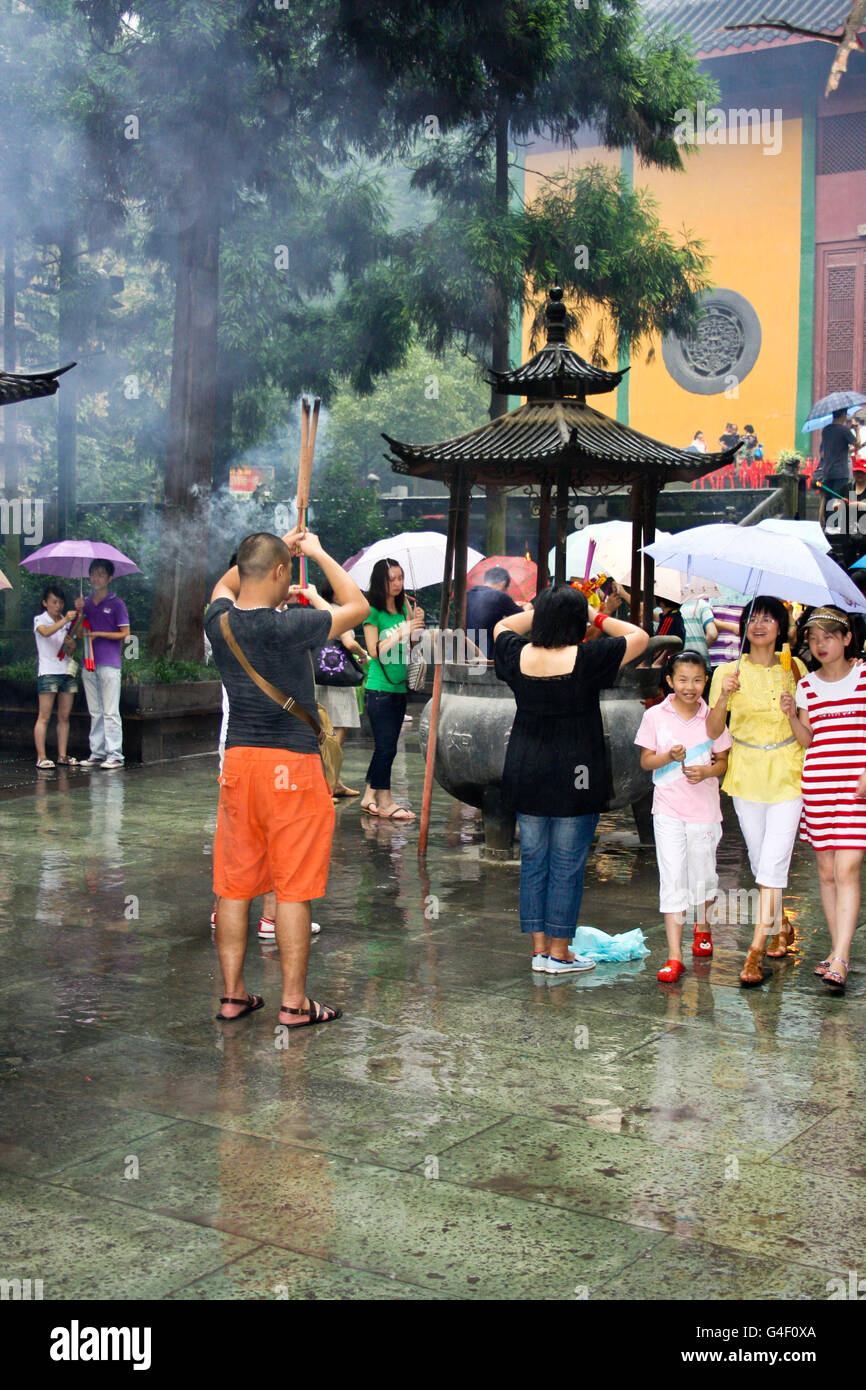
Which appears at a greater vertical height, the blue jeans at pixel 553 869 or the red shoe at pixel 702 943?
the blue jeans at pixel 553 869

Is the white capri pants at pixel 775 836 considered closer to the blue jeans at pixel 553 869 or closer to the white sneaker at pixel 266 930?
the blue jeans at pixel 553 869

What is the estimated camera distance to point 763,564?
6277 millimetres

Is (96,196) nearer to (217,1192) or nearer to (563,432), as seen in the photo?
(563,432)

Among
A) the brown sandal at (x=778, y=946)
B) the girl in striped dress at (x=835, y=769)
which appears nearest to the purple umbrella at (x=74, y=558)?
the brown sandal at (x=778, y=946)

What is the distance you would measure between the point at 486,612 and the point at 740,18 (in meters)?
15.9

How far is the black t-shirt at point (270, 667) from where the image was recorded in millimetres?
5195

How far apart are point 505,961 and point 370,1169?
2366mm

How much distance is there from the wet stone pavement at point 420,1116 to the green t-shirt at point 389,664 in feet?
7.72

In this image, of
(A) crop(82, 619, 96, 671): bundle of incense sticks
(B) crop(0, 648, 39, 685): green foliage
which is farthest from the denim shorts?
(B) crop(0, 648, 39, 685): green foliage

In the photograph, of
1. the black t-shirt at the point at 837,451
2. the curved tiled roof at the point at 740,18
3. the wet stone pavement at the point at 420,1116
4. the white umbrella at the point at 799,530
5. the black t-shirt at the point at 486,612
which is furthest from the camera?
A: the curved tiled roof at the point at 740,18

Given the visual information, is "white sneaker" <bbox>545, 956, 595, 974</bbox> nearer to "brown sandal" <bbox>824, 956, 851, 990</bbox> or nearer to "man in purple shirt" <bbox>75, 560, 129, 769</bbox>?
"brown sandal" <bbox>824, 956, 851, 990</bbox>
